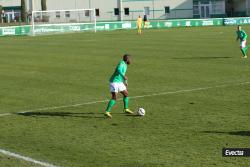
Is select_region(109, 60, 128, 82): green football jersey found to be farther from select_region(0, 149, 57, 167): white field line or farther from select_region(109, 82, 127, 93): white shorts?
select_region(0, 149, 57, 167): white field line

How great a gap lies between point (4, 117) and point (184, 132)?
17.6ft

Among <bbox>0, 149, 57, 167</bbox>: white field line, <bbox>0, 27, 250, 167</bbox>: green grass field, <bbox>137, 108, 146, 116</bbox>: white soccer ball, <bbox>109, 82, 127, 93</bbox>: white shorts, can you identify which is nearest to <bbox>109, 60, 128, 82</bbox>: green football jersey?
<bbox>109, 82, 127, 93</bbox>: white shorts

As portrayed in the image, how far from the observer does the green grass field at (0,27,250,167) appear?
10531 mm

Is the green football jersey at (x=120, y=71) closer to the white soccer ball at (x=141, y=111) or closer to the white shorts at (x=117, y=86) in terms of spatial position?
the white shorts at (x=117, y=86)

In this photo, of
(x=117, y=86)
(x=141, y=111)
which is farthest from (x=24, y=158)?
(x=141, y=111)

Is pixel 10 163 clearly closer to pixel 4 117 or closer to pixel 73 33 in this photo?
pixel 4 117

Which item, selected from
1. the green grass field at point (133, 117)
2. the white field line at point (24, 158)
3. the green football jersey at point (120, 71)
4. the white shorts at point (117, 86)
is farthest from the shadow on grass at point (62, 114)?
the white field line at point (24, 158)

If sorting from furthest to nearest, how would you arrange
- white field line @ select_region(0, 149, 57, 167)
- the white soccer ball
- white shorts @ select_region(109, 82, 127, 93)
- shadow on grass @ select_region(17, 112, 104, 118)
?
shadow on grass @ select_region(17, 112, 104, 118), the white soccer ball, white shorts @ select_region(109, 82, 127, 93), white field line @ select_region(0, 149, 57, 167)

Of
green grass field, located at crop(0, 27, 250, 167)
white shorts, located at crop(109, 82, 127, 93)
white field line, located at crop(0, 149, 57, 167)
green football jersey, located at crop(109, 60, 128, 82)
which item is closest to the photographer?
white field line, located at crop(0, 149, 57, 167)

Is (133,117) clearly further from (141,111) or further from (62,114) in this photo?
(62,114)

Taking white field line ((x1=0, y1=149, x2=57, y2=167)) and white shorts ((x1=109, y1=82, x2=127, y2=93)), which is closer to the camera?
white field line ((x1=0, y1=149, x2=57, y2=167))

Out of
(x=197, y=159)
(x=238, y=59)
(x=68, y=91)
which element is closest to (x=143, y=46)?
(x=238, y=59)

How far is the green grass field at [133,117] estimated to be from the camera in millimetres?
10531

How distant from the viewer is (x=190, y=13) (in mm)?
100750
